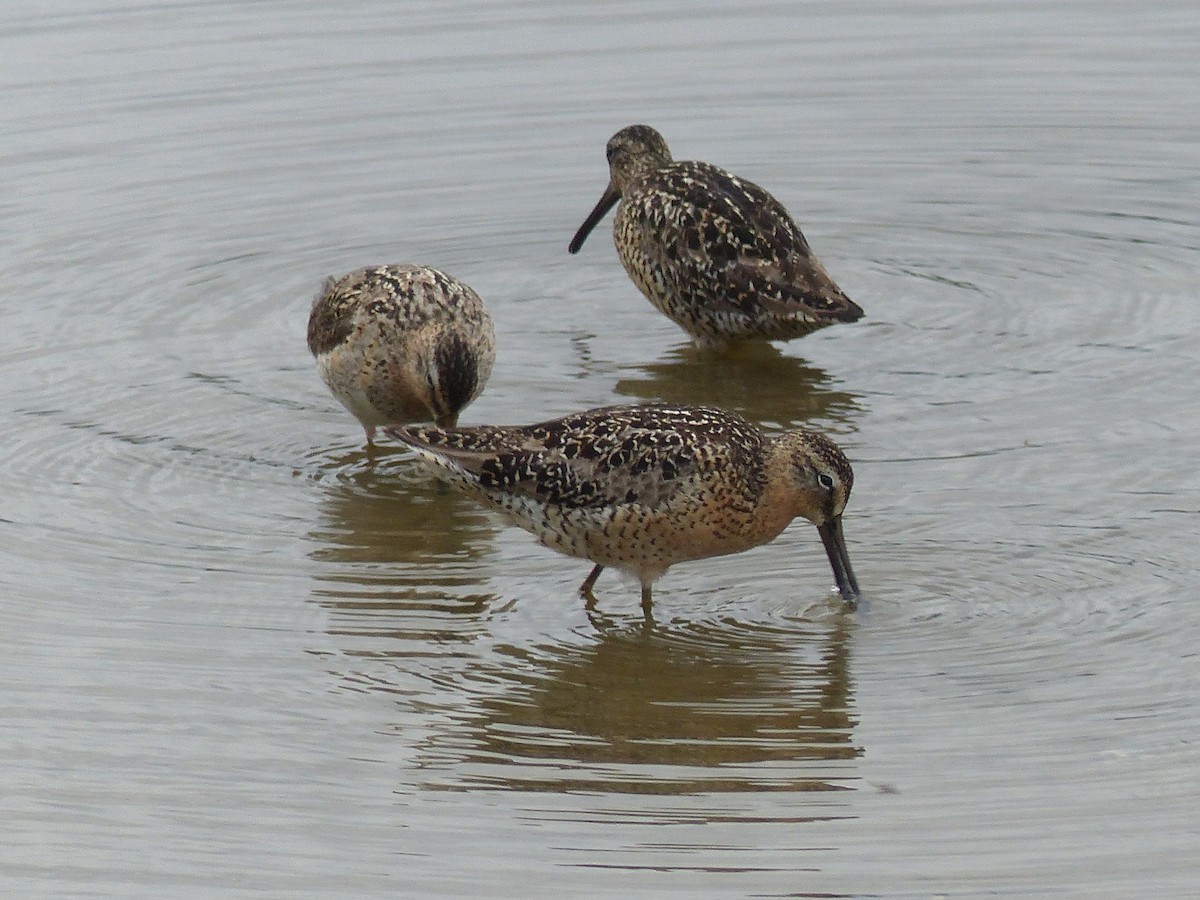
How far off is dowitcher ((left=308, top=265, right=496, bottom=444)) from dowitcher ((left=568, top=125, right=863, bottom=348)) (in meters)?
1.44

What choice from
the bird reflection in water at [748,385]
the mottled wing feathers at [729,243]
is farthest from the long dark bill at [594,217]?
the bird reflection in water at [748,385]

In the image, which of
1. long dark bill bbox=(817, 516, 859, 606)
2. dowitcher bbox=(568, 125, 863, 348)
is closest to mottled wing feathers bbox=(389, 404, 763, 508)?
long dark bill bbox=(817, 516, 859, 606)

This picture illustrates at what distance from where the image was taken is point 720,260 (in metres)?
10.2

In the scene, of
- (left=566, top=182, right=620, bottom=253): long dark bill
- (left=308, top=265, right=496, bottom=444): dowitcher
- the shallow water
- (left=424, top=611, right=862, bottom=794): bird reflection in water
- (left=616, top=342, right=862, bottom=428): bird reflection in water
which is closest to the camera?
the shallow water

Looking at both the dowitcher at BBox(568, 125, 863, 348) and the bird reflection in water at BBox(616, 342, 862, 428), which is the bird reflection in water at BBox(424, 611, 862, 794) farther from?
the dowitcher at BBox(568, 125, 863, 348)

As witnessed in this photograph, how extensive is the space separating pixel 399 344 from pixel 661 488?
2.09 m

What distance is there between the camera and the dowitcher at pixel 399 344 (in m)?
8.60

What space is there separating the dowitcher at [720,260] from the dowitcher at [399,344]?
1439mm

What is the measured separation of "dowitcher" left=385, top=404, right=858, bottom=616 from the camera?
23.2ft

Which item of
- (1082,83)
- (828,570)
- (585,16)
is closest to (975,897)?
(828,570)

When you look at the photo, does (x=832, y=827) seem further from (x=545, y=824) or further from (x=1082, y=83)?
(x=1082, y=83)

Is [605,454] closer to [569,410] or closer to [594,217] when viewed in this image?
[569,410]

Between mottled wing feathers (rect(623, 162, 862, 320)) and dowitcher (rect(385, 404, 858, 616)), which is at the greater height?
mottled wing feathers (rect(623, 162, 862, 320))

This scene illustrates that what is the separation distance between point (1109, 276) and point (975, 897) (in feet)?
19.9
